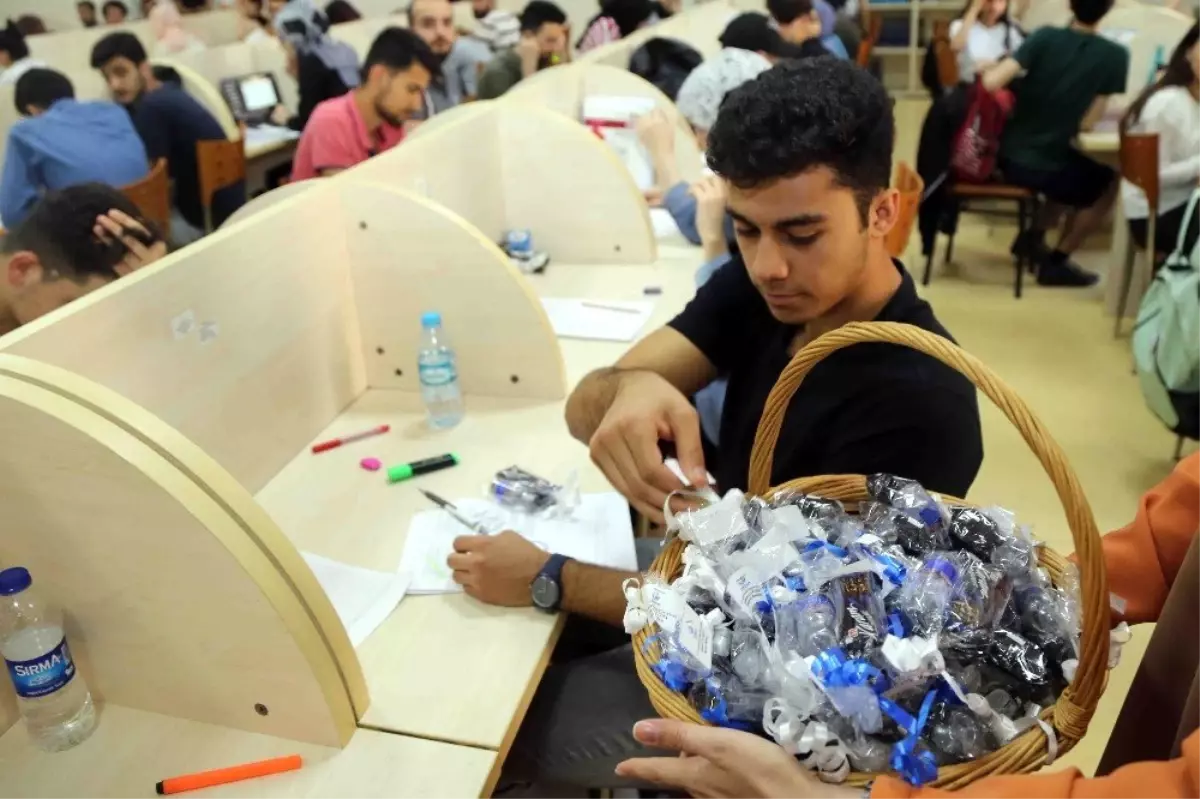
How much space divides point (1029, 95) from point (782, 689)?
385cm

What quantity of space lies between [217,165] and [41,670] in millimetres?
2857

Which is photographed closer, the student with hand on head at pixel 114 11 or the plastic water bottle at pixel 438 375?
the plastic water bottle at pixel 438 375

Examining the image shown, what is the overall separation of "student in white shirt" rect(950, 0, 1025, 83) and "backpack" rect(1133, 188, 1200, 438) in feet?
10.2

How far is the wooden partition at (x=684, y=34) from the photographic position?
3.55 metres

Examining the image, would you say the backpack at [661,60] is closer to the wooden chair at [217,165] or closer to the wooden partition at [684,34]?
the wooden partition at [684,34]

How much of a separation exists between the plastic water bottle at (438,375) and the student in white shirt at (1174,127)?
8.69ft

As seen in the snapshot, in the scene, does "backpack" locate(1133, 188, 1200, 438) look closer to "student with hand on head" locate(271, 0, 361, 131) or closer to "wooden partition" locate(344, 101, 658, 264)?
"wooden partition" locate(344, 101, 658, 264)

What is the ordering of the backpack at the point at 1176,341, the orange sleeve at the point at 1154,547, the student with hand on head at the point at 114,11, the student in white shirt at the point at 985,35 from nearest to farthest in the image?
1. the orange sleeve at the point at 1154,547
2. the backpack at the point at 1176,341
3. the student in white shirt at the point at 985,35
4. the student with hand on head at the point at 114,11

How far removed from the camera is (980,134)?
386 centimetres

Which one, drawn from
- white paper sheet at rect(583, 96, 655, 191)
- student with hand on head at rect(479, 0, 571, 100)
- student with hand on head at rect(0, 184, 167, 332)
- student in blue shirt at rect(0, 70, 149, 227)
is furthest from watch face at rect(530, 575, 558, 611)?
student with hand on head at rect(479, 0, 571, 100)

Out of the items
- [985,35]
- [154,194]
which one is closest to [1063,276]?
[985,35]

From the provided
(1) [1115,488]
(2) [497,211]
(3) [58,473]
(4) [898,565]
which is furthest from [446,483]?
(1) [1115,488]

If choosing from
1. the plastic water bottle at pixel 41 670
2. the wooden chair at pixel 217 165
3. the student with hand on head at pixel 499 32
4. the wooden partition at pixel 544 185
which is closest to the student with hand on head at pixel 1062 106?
the wooden partition at pixel 544 185

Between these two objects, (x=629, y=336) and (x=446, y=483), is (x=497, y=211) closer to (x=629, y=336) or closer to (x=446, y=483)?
(x=629, y=336)
